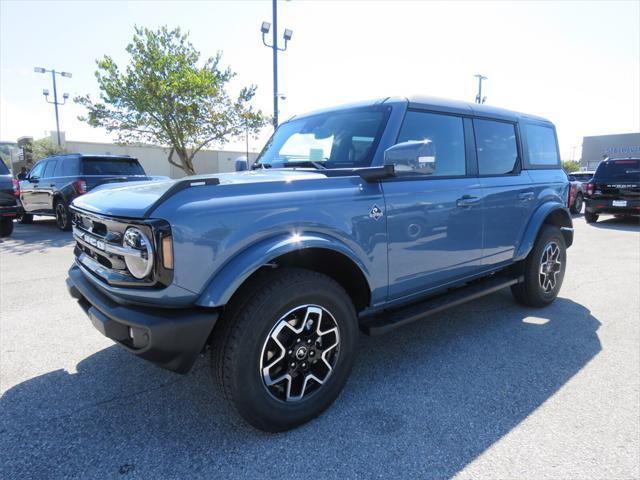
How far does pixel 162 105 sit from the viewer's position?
18.5 m

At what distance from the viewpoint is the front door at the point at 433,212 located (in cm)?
273

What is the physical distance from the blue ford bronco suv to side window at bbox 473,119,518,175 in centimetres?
3

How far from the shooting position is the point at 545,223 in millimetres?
4465

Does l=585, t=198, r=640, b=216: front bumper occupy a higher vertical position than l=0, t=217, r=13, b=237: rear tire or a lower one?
higher

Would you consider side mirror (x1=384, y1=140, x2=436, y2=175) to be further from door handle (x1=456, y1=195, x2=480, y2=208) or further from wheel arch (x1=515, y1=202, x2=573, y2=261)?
wheel arch (x1=515, y1=202, x2=573, y2=261)

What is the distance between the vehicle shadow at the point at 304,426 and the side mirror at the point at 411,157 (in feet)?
4.76

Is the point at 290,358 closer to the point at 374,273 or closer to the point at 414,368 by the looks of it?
the point at 374,273

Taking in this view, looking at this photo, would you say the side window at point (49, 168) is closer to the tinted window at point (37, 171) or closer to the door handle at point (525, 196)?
the tinted window at point (37, 171)

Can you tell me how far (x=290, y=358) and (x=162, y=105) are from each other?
18831mm

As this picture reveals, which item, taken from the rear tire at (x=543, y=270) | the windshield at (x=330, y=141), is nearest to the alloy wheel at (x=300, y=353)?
the windshield at (x=330, y=141)

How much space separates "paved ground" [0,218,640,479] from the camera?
2.04 metres

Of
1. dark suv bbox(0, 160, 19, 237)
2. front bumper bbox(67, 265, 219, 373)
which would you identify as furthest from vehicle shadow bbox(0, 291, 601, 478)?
dark suv bbox(0, 160, 19, 237)

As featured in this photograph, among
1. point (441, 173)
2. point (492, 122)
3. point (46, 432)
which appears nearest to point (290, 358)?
point (46, 432)

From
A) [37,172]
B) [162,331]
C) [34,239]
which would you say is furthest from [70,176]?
[162,331]
